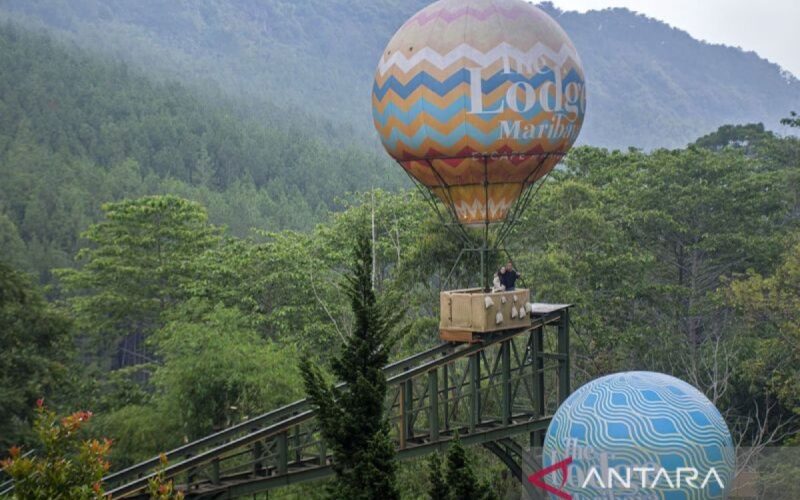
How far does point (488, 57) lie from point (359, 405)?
8.39 metres

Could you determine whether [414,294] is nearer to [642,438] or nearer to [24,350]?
[24,350]

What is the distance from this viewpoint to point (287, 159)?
125 meters

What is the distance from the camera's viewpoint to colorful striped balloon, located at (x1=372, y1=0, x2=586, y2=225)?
18422 millimetres

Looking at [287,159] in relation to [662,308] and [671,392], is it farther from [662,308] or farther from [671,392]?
[671,392]

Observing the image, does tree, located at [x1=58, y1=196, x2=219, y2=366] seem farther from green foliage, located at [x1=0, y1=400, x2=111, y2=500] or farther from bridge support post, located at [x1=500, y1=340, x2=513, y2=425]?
green foliage, located at [x1=0, y1=400, x2=111, y2=500]

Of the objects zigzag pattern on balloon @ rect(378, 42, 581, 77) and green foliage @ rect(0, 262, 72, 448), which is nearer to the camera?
zigzag pattern on balloon @ rect(378, 42, 581, 77)

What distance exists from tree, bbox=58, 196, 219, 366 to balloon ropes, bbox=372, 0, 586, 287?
23268mm

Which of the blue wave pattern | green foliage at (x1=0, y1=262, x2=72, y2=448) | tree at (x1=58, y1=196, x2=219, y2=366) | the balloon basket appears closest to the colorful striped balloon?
the balloon basket

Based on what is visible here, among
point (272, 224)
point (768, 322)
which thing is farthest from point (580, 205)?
point (272, 224)

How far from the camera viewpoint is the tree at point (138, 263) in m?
41.7

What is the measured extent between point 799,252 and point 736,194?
9278 millimetres

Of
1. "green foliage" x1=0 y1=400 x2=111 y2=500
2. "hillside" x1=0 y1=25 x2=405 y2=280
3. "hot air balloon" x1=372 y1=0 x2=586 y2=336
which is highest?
"hillside" x1=0 y1=25 x2=405 y2=280

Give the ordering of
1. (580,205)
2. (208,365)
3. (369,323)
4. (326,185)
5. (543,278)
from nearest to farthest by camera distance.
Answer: (369,323) < (208,365) < (543,278) < (580,205) < (326,185)

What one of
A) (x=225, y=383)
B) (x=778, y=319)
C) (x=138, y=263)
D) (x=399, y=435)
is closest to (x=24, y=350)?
(x=225, y=383)
